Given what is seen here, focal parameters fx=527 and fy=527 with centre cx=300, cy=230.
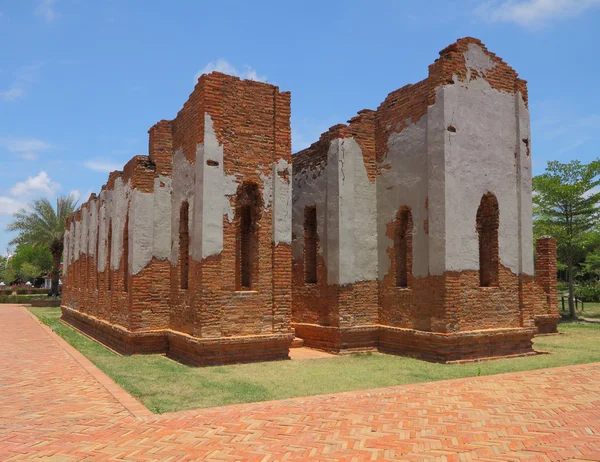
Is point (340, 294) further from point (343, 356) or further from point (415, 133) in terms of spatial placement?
point (415, 133)

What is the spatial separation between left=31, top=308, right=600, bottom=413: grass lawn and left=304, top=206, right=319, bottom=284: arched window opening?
2818 mm

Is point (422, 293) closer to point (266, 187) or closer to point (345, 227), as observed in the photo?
point (345, 227)

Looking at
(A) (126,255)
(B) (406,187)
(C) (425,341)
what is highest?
(B) (406,187)

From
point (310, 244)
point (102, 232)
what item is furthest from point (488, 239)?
point (102, 232)

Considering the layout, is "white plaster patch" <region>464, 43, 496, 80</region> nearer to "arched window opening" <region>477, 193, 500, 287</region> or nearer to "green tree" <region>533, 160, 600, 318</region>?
"arched window opening" <region>477, 193, 500, 287</region>

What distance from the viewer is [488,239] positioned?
38.7 feet

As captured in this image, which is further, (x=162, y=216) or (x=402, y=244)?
(x=162, y=216)

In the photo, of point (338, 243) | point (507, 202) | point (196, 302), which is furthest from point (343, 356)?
point (507, 202)

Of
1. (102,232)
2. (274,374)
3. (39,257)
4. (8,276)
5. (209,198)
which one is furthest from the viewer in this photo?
(8,276)

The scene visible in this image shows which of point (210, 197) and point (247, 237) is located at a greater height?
point (210, 197)

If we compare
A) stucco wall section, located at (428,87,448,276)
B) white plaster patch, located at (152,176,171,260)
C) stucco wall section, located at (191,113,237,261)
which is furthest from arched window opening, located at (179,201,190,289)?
stucco wall section, located at (428,87,448,276)

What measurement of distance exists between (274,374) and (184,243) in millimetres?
4165

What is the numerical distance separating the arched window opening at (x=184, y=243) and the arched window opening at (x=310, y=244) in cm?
332

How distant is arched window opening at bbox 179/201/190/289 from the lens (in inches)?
464
